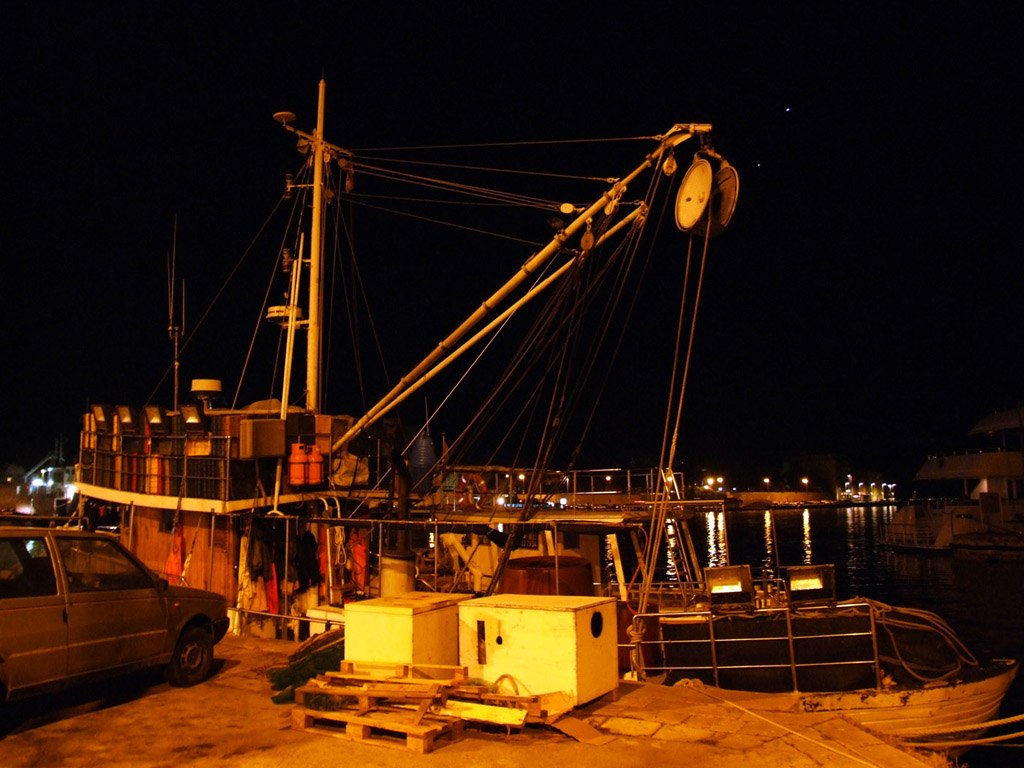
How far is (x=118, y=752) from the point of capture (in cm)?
689

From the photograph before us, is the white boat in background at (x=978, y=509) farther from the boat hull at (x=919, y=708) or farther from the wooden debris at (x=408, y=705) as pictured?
the wooden debris at (x=408, y=705)

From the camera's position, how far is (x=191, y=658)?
30.8ft

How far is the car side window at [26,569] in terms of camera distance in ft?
24.5

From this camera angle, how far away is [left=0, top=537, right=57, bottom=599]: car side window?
7457mm

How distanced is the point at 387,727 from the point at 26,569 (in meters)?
4.09

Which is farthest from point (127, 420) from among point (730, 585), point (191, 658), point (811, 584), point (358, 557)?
point (811, 584)

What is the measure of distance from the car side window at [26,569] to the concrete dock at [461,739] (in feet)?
4.57

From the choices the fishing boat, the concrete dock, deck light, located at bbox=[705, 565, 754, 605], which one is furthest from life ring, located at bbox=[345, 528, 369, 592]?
deck light, located at bbox=[705, 565, 754, 605]

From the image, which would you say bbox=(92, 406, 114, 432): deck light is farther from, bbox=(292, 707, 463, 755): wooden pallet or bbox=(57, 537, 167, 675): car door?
bbox=(292, 707, 463, 755): wooden pallet

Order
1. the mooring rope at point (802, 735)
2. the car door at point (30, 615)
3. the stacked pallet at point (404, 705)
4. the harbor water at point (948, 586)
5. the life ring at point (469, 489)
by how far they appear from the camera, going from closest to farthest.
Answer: the mooring rope at point (802, 735), the stacked pallet at point (404, 705), the car door at point (30, 615), the harbor water at point (948, 586), the life ring at point (469, 489)

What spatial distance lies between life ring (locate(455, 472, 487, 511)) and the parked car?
11782 mm

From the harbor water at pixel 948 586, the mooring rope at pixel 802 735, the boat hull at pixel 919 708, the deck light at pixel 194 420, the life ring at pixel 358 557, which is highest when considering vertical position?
the deck light at pixel 194 420

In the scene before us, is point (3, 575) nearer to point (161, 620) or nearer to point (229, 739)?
point (161, 620)

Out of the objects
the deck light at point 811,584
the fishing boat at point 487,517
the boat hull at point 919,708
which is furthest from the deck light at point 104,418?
the boat hull at point 919,708
